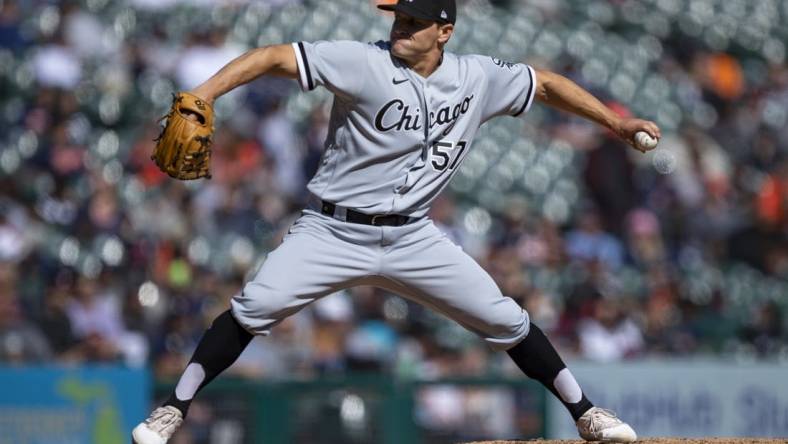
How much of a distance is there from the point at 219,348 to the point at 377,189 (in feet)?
2.39

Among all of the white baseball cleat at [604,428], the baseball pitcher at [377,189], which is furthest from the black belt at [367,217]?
the white baseball cleat at [604,428]

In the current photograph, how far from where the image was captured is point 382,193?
451 cm

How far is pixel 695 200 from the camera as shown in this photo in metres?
11.0

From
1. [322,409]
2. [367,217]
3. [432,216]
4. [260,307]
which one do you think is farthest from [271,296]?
[432,216]

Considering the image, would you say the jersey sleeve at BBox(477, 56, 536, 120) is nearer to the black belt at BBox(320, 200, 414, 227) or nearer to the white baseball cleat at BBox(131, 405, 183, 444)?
the black belt at BBox(320, 200, 414, 227)

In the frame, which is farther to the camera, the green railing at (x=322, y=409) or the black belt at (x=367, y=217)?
the green railing at (x=322, y=409)

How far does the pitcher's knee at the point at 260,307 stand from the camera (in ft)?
14.3

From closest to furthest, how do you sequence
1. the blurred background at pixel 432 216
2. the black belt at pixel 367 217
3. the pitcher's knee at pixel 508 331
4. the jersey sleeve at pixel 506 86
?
the black belt at pixel 367 217, the pitcher's knee at pixel 508 331, the jersey sleeve at pixel 506 86, the blurred background at pixel 432 216

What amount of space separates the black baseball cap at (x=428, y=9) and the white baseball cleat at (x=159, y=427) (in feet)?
4.86

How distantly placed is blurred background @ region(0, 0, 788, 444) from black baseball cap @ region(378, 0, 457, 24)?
375 cm

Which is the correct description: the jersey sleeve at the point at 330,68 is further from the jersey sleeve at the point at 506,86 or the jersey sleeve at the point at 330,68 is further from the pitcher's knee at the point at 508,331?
the pitcher's knee at the point at 508,331

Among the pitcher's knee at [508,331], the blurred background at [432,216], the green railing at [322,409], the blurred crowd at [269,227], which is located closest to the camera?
the pitcher's knee at [508,331]

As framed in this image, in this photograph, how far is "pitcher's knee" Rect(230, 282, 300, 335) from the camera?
4363 millimetres

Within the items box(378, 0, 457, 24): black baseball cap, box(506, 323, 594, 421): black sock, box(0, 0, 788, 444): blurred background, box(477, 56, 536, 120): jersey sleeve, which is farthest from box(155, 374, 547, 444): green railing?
box(378, 0, 457, 24): black baseball cap
